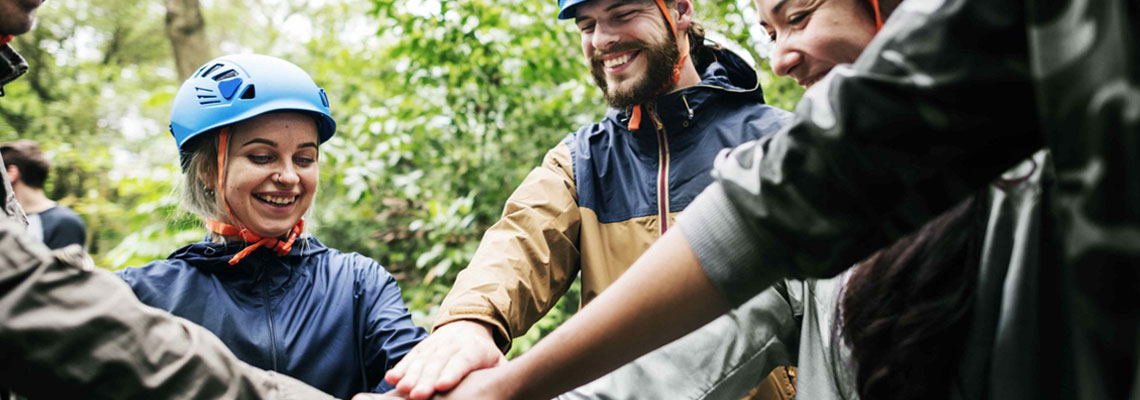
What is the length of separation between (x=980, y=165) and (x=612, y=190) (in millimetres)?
2316

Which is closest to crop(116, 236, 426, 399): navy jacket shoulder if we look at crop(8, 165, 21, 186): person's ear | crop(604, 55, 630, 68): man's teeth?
crop(604, 55, 630, 68): man's teeth

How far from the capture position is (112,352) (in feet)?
4.44

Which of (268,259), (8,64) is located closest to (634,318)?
(268,259)

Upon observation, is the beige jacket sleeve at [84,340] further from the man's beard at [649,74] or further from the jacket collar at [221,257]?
the man's beard at [649,74]

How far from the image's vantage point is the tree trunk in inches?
348

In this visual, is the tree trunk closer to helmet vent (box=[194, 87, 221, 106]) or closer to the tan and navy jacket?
helmet vent (box=[194, 87, 221, 106])

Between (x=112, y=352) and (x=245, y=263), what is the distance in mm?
1357

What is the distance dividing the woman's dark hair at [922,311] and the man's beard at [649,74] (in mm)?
2224

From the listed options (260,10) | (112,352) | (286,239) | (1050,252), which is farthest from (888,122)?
(260,10)

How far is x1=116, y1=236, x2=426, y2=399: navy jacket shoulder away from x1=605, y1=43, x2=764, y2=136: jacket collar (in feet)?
4.33

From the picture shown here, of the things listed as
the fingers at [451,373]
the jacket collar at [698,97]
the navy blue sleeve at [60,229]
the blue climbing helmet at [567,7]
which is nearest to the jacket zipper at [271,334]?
the fingers at [451,373]

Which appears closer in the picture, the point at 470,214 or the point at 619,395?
the point at 619,395

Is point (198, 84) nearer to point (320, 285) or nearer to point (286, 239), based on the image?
point (286, 239)

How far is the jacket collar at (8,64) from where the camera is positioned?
7.06ft
